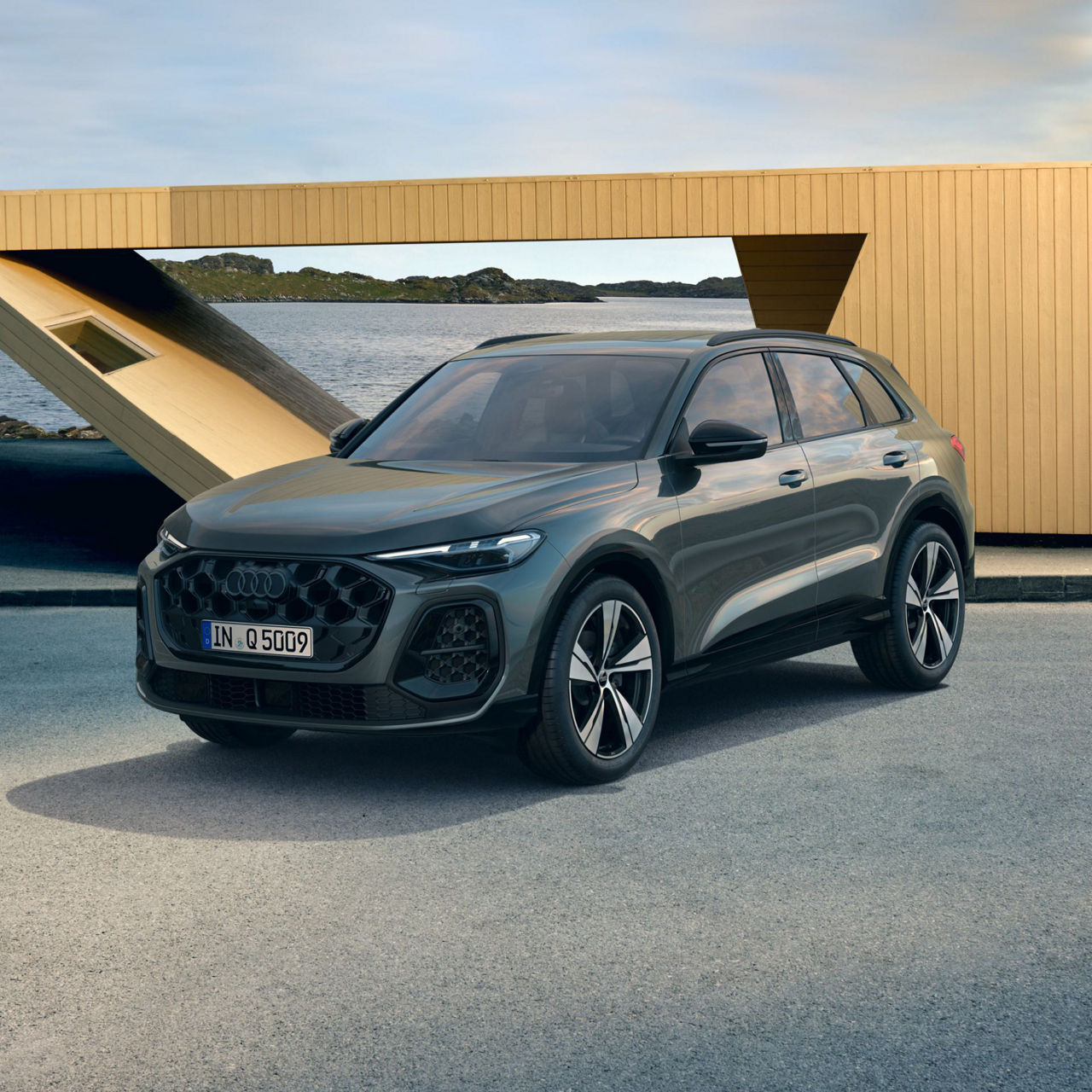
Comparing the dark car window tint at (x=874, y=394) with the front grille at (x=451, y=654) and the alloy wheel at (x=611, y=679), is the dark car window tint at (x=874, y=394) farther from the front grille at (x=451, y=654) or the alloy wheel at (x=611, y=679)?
the front grille at (x=451, y=654)

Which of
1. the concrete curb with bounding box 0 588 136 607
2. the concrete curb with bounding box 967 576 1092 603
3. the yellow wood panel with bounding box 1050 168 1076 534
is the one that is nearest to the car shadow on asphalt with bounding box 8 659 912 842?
the concrete curb with bounding box 967 576 1092 603

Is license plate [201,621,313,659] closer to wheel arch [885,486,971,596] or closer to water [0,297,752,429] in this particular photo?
wheel arch [885,486,971,596]

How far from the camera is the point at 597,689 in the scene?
19.5 feet

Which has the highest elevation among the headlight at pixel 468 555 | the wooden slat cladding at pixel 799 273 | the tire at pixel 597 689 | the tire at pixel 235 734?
the wooden slat cladding at pixel 799 273

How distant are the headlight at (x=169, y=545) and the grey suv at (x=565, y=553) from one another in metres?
0.02

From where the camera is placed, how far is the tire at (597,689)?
5699 mm

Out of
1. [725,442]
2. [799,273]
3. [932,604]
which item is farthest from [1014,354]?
[725,442]

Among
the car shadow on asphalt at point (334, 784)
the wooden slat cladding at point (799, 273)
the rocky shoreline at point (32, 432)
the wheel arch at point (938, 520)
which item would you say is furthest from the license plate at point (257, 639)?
the rocky shoreline at point (32, 432)

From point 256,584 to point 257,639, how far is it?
0.20m

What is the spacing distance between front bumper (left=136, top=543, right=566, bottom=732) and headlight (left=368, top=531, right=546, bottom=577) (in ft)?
0.10

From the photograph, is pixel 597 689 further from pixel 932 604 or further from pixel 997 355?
pixel 997 355

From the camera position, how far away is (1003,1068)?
3412 millimetres

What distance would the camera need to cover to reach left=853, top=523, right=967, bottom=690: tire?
772 centimetres

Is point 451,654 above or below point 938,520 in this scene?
below
